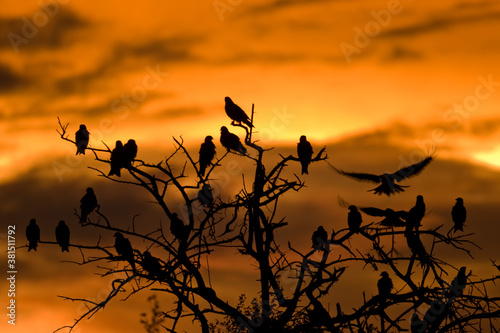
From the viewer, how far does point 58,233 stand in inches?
627

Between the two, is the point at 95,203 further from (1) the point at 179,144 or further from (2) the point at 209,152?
(1) the point at 179,144

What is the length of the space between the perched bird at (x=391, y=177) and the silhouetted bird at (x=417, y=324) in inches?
146

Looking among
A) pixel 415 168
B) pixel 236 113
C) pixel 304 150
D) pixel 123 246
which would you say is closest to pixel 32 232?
pixel 123 246

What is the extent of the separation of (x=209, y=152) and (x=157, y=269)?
12.0 feet

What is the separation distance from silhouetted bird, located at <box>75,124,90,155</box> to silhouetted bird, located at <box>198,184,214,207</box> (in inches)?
212

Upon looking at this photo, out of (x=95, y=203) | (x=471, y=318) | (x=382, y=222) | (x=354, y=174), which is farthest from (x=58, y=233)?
(x=471, y=318)

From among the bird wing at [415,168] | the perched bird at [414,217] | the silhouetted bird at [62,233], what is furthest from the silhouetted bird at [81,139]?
the perched bird at [414,217]

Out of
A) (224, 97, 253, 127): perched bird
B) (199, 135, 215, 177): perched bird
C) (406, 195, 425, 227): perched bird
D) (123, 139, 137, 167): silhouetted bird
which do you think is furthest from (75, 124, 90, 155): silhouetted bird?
(406, 195, 425, 227): perched bird

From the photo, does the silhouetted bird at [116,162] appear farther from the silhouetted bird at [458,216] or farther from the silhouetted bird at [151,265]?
the silhouetted bird at [458,216]

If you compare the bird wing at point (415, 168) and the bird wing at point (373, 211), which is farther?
the bird wing at point (415, 168)

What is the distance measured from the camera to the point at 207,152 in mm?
13539

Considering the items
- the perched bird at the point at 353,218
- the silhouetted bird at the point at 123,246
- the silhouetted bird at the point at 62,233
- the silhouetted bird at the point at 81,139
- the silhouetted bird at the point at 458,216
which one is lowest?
Answer: the silhouetted bird at the point at 123,246

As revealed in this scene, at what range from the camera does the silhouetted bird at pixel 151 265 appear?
10.0 meters

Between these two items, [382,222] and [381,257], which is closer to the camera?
[381,257]
